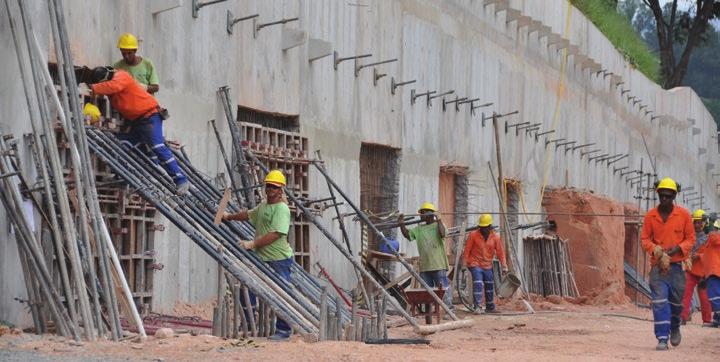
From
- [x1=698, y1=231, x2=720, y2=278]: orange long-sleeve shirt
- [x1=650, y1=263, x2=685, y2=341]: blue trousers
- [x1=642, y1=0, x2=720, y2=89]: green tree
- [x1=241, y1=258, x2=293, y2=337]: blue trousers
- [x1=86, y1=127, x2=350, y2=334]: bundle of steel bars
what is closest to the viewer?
[x1=86, y1=127, x2=350, y2=334]: bundle of steel bars

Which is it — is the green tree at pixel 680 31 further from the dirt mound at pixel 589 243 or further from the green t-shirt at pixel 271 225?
the green t-shirt at pixel 271 225

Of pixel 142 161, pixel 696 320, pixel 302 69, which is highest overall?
pixel 302 69

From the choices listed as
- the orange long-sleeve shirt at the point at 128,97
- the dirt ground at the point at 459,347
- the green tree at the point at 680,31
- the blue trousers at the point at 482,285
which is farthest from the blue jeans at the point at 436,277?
the green tree at the point at 680,31

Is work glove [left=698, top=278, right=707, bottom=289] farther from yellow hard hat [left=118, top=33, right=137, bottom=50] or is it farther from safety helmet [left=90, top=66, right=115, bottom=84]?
safety helmet [left=90, top=66, right=115, bottom=84]

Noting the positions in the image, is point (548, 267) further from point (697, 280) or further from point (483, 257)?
point (697, 280)

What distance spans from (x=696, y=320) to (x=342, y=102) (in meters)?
7.89

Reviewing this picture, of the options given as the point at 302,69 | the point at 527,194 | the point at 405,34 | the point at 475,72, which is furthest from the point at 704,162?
the point at 302,69

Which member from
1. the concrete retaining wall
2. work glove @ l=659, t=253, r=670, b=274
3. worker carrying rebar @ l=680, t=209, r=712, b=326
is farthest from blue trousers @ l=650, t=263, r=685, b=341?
the concrete retaining wall

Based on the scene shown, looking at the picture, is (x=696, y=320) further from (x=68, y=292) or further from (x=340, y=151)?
(x=68, y=292)

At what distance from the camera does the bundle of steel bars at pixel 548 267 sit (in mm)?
29266

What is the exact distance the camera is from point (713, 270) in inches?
717

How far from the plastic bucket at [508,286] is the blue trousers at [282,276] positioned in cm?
946

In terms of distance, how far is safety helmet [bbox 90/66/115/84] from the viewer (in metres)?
13.5

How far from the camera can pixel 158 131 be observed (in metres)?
13.9
